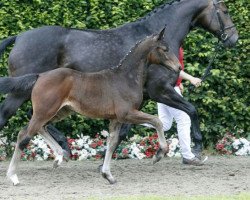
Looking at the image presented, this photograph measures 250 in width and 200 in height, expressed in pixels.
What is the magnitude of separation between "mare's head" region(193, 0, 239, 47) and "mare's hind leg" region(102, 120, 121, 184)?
2144mm

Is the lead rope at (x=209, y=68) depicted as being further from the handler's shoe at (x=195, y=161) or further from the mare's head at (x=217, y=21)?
the handler's shoe at (x=195, y=161)

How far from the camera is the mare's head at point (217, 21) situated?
10.4m

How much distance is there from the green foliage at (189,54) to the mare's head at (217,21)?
114 centimetres

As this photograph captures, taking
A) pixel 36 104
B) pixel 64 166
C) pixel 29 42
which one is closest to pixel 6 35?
pixel 29 42

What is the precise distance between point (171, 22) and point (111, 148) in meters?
2.07

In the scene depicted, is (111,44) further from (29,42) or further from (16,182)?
(16,182)

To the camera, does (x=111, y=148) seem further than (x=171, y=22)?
No

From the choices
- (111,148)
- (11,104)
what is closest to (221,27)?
(111,148)

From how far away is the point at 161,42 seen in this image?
29.4 ft

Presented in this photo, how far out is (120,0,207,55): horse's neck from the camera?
998cm

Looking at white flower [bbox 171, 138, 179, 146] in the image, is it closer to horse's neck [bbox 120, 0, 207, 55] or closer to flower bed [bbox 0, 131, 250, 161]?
flower bed [bbox 0, 131, 250, 161]

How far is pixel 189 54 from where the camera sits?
11750 mm

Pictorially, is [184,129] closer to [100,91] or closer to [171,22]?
[171,22]

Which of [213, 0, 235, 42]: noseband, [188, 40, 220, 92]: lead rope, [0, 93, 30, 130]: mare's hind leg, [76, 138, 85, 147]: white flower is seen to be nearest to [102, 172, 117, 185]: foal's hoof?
[0, 93, 30, 130]: mare's hind leg
